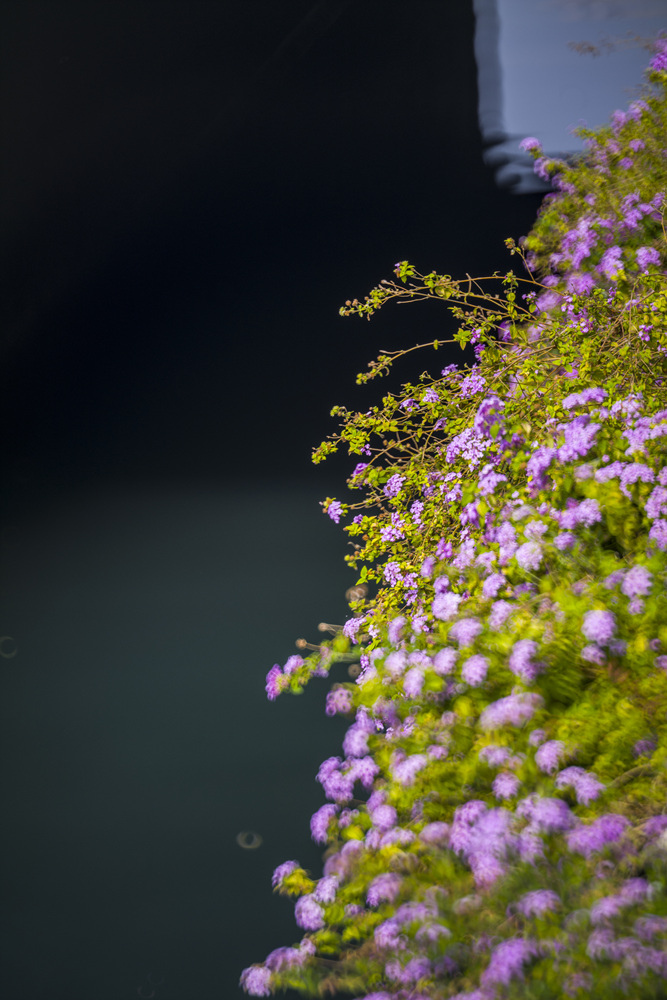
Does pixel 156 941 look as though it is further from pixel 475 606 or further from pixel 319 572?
pixel 475 606

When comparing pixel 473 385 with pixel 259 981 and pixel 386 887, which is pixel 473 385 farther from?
pixel 259 981

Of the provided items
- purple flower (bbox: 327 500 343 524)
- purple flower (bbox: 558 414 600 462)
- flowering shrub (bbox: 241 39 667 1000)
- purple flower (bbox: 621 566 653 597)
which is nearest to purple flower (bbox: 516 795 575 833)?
flowering shrub (bbox: 241 39 667 1000)

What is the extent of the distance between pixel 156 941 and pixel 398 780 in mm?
1868

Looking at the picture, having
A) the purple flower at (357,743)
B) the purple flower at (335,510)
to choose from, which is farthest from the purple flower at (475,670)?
the purple flower at (335,510)

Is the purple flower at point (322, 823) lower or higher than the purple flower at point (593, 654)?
lower

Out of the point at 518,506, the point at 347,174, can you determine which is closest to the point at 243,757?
the point at 518,506

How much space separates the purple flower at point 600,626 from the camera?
106 centimetres

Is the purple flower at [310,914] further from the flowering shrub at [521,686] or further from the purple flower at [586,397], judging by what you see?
the purple flower at [586,397]

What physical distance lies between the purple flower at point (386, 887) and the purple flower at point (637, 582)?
0.53 m

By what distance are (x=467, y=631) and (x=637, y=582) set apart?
0.26 m

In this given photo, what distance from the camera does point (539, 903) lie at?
2.82 ft

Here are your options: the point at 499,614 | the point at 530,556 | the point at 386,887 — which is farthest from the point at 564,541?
the point at 386,887

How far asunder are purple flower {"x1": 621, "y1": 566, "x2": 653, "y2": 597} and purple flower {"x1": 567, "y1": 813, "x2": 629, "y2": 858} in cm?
34

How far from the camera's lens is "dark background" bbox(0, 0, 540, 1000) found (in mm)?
2477
